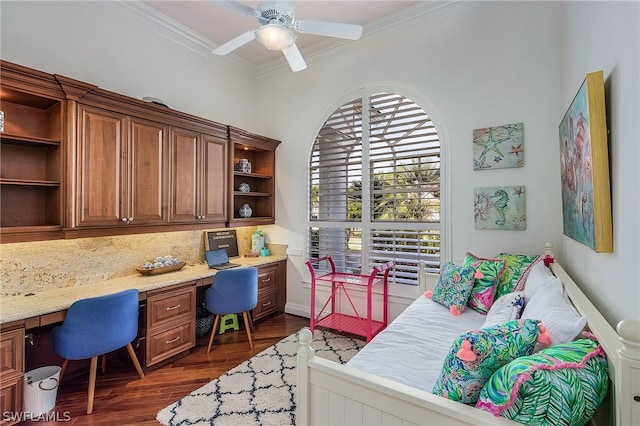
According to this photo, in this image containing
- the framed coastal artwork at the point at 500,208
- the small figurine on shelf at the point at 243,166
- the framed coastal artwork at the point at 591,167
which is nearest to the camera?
the framed coastal artwork at the point at 591,167

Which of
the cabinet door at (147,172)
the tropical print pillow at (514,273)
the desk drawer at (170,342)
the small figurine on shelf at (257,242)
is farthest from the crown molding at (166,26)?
the tropical print pillow at (514,273)

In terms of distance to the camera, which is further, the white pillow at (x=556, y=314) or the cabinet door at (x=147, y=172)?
the cabinet door at (x=147, y=172)

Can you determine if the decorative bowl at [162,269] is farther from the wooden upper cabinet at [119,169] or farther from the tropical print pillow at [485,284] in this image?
the tropical print pillow at [485,284]

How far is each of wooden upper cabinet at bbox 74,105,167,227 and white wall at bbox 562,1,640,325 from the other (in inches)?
125

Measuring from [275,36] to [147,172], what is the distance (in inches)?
66.4

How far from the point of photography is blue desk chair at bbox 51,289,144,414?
80.4 inches

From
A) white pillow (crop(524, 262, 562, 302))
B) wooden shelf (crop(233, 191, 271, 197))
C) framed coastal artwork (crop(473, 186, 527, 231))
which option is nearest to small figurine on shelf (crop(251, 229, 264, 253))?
wooden shelf (crop(233, 191, 271, 197))

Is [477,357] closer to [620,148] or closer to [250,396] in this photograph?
[620,148]

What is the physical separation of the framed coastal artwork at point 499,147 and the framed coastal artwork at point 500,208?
23 centimetres

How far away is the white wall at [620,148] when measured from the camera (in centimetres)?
108

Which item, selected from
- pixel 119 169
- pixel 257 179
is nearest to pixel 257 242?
pixel 257 179

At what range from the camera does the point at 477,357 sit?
3.45 feet

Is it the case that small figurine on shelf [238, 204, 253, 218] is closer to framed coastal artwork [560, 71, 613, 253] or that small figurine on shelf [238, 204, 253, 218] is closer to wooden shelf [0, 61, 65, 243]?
wooden shelf [0, 61, 65, 243]

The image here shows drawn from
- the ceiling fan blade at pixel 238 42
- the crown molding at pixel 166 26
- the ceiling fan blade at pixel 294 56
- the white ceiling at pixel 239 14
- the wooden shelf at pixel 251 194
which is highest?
the white ceiling at pixel 239 14
